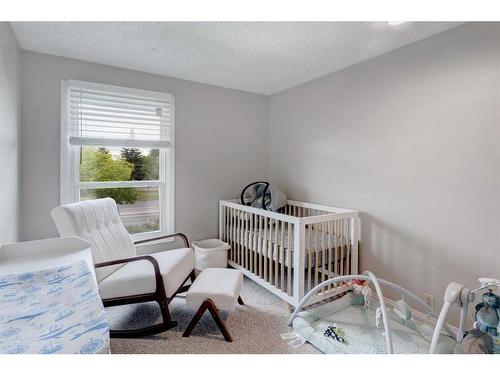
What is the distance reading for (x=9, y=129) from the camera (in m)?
1.89

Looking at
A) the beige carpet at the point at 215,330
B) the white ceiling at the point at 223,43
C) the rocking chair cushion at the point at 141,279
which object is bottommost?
the beige carpet at the point at 215,330

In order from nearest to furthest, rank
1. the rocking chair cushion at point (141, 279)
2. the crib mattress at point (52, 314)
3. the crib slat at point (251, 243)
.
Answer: the crib mattress at point (52, 314) → the rocking chair cushion at point (141, 279) → the crib slat at point (251, 243)

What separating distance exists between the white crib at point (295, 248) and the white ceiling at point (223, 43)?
4.72ft

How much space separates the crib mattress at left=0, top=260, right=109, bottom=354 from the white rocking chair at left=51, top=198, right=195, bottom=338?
0.61m

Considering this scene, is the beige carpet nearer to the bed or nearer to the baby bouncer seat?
the baby bouncer seat

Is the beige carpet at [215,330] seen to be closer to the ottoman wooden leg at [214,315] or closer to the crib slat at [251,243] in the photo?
the ottoman wooden leg at [214,315]

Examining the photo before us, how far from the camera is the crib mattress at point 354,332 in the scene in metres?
1.66

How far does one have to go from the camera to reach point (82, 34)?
202 centimetres

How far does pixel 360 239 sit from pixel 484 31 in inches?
72.2

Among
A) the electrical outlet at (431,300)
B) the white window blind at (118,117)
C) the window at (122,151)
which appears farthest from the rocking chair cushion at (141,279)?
the electrical outlet at (431,300)

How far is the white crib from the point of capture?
84.0 inches

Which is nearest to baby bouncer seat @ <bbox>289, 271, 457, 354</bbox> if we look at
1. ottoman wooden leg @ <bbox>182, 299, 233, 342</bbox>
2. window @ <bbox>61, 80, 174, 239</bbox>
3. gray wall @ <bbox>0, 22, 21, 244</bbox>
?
ottoman wooden leg @ <bbox>182, 299, 233, 342</bbox>

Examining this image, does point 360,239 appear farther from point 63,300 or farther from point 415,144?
point 63,300
